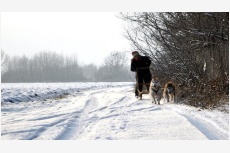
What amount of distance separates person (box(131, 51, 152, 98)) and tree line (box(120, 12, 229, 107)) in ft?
2.77

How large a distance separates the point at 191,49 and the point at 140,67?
1.90 meters

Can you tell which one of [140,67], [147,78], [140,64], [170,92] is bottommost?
[170,92]

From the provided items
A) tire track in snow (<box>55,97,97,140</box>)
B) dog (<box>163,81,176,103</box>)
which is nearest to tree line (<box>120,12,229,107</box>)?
dog (<box>163,81,176,103</box>)

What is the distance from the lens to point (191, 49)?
35.0 ft

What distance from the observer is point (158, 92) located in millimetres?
10367

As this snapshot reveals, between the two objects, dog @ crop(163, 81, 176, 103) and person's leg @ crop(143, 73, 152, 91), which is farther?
person's leg @ crop(143, 73, 152, 91)

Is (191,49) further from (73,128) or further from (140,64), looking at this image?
(73,128)

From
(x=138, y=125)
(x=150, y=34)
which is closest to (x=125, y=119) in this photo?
(x=138, y=125)

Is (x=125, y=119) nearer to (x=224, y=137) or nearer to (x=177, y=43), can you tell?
(x=224, y=137)

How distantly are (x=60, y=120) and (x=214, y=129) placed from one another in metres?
3.12

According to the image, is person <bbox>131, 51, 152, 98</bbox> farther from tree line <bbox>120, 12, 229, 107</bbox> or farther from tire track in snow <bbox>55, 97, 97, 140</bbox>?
tire track in snow <bbox>55, 97, 97, 140</bbox>

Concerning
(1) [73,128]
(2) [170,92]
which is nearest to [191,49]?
(2) [170,92]

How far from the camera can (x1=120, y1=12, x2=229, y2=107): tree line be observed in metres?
9.14

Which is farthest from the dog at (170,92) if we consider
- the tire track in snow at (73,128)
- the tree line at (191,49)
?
the tire track in snow at (73,128)
